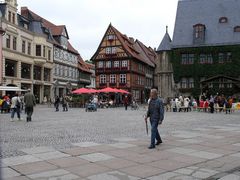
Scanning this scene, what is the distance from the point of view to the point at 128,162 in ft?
24.7

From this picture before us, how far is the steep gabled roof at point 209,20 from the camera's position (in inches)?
1879

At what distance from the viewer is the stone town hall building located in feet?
152

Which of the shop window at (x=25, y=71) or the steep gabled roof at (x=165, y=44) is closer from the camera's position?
the shop window at (x=25, y=71)

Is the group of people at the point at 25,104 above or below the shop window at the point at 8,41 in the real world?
below

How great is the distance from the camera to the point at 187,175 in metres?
6.48

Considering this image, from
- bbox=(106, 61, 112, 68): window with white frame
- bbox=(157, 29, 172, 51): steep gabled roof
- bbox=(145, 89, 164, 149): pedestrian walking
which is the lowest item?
bbox=(145, 89, 164, 149): pedestrian walking

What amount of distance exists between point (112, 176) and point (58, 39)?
5645cm

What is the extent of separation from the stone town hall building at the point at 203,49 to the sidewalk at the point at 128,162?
35.8 meters

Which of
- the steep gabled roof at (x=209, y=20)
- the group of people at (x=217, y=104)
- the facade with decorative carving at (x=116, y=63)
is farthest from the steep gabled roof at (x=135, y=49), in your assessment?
the group of people at (x=217, y=104)

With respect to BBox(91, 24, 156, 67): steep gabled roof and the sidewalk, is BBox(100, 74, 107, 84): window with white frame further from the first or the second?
the sidewalk

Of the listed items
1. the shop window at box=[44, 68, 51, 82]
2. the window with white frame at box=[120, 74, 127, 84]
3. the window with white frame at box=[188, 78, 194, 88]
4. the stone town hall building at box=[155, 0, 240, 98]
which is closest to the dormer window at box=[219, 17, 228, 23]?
the stone town hall building at box=[155, 0, 240, 98]

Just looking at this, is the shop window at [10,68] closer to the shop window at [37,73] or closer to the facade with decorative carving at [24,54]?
the facade with decorative carving at [24,54]

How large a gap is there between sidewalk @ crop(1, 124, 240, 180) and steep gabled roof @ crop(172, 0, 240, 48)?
40.0 metres

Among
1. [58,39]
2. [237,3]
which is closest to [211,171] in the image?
[237,3]
